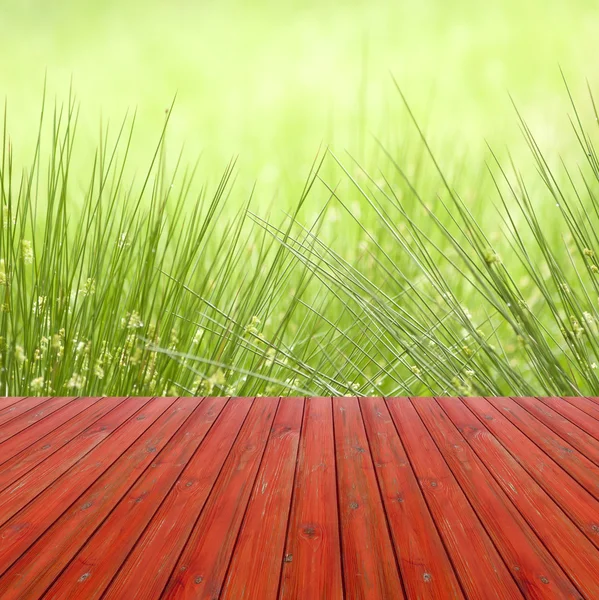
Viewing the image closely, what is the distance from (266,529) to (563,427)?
87 centimetres

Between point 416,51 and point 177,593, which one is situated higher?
point 416,51

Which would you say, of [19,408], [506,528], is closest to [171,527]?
[506,528]

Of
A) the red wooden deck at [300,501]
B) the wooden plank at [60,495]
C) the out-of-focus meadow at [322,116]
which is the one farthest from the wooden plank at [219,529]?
the out-of-focus meadow at [322,116]

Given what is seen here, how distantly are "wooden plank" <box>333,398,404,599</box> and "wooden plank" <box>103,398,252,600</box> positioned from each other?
248mm

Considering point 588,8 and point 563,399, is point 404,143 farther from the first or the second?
point 588,8

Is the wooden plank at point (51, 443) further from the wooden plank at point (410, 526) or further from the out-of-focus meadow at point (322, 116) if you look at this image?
the out-of-focus meadow at point (322, 116)

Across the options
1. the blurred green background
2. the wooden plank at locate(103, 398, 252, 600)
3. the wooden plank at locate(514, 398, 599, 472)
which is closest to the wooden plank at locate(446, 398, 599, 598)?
the wooden plank at locate(514, 398, 599, 472)

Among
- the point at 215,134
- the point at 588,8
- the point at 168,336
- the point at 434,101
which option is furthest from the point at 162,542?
the point at 588,8

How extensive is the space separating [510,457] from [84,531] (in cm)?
86

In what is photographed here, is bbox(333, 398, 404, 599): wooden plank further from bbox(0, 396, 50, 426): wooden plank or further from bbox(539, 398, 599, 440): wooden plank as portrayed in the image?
bbox(0, 396, 50, 426): wooden plank

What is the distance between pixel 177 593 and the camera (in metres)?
0.86

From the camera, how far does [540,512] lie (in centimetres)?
110

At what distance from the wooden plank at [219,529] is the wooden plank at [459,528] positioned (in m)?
0.33

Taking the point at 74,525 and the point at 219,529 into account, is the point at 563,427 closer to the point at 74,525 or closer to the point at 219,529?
Answer: the point at 219,529
